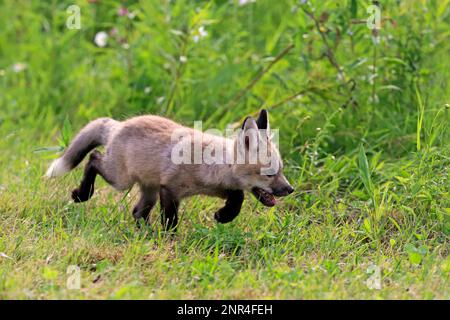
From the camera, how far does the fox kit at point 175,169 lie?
571 centimetres

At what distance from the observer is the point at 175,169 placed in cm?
579

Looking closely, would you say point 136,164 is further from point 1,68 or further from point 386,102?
point 1,68

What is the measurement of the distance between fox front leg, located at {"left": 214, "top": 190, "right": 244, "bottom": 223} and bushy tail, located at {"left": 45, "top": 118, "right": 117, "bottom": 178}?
45.7 inches

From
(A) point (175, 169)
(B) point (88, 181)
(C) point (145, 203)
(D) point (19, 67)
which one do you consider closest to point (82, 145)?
(B) point (88, 181)

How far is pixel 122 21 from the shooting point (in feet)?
29.4

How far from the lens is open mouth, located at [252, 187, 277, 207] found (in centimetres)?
577

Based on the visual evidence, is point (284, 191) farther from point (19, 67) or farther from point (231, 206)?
point (19, 67)

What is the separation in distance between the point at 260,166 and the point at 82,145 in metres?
1.54

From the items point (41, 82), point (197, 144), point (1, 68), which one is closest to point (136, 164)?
point (197, 144)

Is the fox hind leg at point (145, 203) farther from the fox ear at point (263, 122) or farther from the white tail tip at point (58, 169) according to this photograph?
the fox ear at point (263, 122)

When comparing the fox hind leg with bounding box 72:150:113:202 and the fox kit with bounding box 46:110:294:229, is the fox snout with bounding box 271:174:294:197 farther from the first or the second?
the fox hind leg with bounding box 72:150:113:202

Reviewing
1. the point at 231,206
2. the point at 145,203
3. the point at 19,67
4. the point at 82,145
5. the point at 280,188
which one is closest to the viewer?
the point at 280,188
